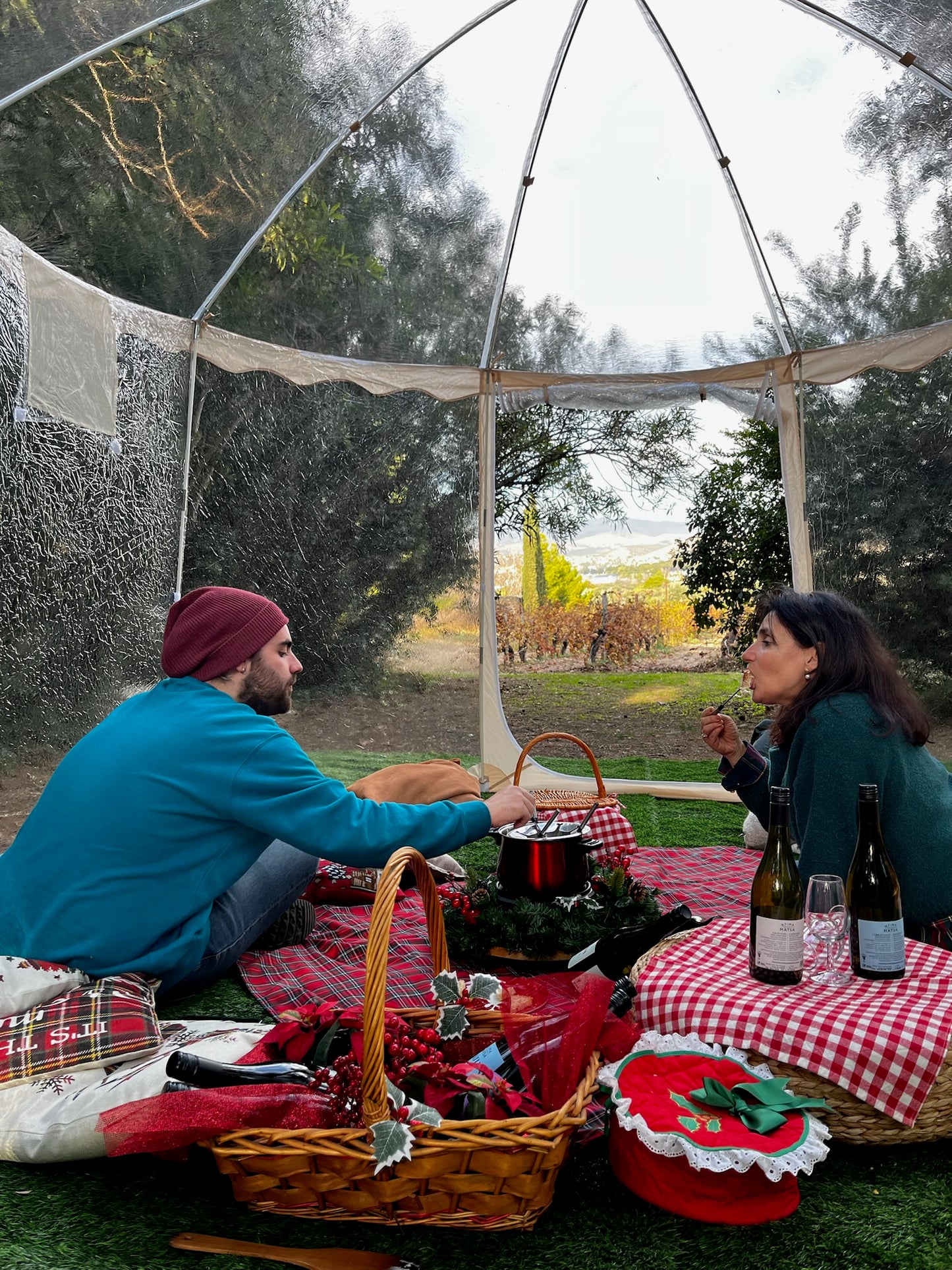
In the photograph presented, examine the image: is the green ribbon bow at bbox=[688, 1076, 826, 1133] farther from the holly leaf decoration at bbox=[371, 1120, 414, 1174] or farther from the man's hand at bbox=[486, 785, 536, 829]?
the man's hand at bbox=[486, 785, 536, 829]

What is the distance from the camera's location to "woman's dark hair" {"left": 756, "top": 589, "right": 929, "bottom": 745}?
2.24 metres

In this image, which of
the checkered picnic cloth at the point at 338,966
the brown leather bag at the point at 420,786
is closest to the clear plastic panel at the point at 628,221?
the brown leather bag at the point at 420,786

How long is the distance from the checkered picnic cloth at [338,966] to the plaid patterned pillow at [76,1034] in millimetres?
558

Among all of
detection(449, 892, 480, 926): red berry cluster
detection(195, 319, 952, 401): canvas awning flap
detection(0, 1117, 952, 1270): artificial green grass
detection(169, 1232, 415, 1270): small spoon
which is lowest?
detection(0, 1117, 952, 1270): artificial green grass

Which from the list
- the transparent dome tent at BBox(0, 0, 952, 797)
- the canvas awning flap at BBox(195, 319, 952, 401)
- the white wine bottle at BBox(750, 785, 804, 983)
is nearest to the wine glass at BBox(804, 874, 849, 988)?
the white wine bottle at BBox(750, 785, 804, 983)

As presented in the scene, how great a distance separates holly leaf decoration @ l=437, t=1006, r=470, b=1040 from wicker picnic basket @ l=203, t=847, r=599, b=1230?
10.0 inches

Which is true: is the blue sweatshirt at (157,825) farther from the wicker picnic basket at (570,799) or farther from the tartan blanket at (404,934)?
the wicker picnic basket at (570,799)

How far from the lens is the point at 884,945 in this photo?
1.85 m

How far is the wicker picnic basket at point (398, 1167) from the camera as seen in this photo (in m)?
1.40

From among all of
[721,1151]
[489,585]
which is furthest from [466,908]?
[489,585]

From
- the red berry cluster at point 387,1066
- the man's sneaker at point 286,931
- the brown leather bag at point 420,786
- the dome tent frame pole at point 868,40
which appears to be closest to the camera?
the red berry cluster at point 387,1066

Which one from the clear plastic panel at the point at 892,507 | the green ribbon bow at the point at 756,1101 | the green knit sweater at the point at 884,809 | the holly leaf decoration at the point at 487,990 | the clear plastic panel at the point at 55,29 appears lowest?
the green ribbon bow at the point at 756,1101

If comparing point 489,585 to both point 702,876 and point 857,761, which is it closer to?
point 702,876

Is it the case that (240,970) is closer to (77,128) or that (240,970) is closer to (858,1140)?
(858,1140)
